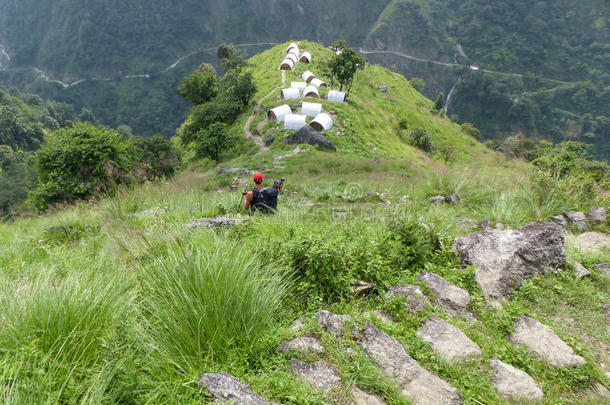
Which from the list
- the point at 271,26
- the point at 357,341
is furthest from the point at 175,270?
Answer: the point at 271,26

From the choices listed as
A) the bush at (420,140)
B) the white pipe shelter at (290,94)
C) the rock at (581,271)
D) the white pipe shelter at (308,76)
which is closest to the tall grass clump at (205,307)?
the rock at (581,271)

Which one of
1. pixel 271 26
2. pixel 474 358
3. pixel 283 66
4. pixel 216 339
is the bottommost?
pixel 474 358

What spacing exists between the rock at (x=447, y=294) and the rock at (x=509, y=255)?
40 centimetres

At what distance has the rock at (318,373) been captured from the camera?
82.7 inches

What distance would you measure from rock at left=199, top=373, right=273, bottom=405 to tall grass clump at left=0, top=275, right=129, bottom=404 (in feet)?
1.90

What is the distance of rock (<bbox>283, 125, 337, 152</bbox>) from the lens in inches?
A: 912

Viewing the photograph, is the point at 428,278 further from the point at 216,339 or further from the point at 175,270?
the point at 175,270

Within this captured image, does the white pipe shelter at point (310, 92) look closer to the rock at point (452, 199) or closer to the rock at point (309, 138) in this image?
the rock at point (309, 138)

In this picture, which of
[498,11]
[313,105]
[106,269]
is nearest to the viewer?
[106,269]

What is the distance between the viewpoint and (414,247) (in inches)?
154

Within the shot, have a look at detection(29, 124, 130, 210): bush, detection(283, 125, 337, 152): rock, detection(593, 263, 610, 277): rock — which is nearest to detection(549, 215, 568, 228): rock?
detection(593, 263, 610, 277): rock

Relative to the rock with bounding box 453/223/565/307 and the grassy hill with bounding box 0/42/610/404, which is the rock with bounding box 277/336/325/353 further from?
the rock with bounding box 453/223/565/307

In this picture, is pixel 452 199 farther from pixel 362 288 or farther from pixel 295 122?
pixel 295 122

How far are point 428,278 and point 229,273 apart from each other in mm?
2351
